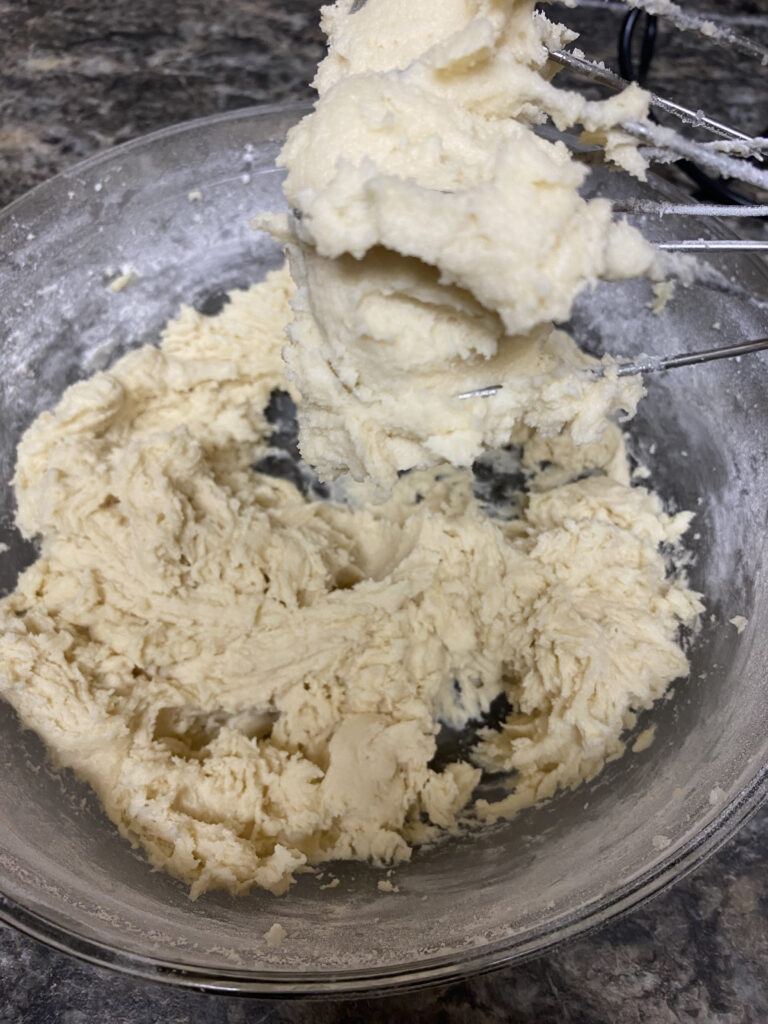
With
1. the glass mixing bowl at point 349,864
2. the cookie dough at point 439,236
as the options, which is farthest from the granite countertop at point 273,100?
the cookie dough at point 439,236

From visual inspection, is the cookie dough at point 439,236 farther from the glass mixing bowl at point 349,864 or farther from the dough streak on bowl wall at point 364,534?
the glass mixing bowl at point 349,864

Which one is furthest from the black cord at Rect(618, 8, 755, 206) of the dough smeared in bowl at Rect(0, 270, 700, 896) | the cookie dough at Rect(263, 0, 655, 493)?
the cookie dough at Rect(263, 0, 655, 493)

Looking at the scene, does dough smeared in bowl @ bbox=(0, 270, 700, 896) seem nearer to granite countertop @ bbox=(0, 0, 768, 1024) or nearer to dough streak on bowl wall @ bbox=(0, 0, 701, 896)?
dough streak on bowl wall @ bbox=(0, 0, 701, 896)


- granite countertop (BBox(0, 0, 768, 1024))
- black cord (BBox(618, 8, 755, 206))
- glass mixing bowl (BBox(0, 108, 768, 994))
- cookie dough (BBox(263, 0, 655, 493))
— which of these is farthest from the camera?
black cord (BBox(618, 8, 755, 206))

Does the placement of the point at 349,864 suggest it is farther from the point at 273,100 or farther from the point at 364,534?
the point at 273,100

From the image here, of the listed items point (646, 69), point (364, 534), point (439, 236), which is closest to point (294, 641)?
point (364, 534)
